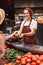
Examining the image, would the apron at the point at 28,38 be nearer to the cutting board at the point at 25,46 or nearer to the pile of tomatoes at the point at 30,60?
the cutting board at the point at 25,46

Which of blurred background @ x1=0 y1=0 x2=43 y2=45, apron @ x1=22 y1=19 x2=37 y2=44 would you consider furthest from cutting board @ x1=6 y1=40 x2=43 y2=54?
blurred background @ x1=0 y1=0 x2=43 y2=45

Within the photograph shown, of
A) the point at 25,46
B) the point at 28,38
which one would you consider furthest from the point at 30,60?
the point at 28,38

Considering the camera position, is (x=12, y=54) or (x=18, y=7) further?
(x=18, y=7)

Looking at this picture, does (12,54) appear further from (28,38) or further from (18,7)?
(18,7)

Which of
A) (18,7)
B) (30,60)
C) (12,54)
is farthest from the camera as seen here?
(18,7)

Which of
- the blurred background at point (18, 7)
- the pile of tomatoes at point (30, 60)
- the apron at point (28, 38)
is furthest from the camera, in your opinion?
the blurred background at point (18, 7)

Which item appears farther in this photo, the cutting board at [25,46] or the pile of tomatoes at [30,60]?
the cutting board at [25,46]

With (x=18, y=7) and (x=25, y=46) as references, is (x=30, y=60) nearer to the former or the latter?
(x=25, y=46)

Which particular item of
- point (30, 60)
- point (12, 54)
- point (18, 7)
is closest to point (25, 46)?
point (12, 54)

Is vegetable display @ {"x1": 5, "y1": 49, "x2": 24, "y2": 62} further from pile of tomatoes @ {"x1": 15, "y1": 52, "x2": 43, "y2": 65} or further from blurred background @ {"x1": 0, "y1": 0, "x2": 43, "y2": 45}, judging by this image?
blurred background @ {"x1": 0, "y1": 0, "x2": 43, "y2": 45}

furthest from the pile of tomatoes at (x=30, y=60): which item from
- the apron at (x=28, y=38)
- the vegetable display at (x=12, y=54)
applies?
the apron at (x=28, y=38)

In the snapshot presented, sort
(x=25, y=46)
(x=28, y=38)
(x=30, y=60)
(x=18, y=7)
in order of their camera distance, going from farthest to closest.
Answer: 1. (x=18, y=7)
2. (x=28, y=38)
3. (x=25, y=46)
4. (x=30, y=60)

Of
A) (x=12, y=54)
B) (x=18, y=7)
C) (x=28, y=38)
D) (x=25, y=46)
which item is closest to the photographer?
(x=12, y=54)

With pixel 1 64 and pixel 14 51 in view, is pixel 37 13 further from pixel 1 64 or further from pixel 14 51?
pixel 1 64
